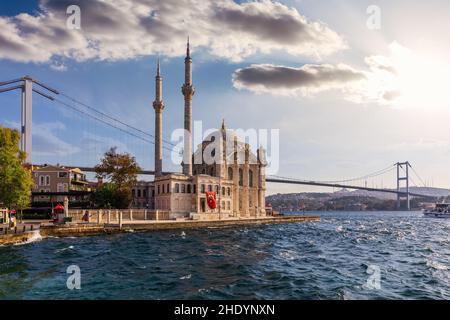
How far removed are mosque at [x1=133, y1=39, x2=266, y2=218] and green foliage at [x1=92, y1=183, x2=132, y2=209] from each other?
287 inches

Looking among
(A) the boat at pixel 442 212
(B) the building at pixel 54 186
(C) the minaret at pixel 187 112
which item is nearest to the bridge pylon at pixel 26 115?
(B) the building at pixel 54 186

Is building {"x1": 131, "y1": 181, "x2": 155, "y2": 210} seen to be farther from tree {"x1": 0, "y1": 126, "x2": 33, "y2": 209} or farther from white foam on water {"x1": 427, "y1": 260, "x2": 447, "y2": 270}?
white foam on water {"x1": 427, "y1": 260, "x2": 447, "y2": 270}

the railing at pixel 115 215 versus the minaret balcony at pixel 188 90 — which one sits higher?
the minaret balcony at pixel 188 90

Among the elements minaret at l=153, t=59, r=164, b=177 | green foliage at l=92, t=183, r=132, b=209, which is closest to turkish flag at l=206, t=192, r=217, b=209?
minaret at l=153, t=59, r=164, b=177

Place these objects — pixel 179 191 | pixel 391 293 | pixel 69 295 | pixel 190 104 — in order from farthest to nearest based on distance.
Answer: pixel 190 104 → pixel 179 191 → pixel 391 293 → pixel 69 295

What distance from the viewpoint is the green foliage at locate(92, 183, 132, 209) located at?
62.1m

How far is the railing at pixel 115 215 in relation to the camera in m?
50.5

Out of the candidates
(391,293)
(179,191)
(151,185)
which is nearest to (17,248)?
(391,293)

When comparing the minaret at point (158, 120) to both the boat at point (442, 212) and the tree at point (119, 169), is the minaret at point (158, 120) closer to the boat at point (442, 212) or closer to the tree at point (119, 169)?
the tree at point (119, 169)

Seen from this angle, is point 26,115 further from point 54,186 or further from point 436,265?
point 436,265

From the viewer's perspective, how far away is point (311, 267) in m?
25.1

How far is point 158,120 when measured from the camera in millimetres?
77625
